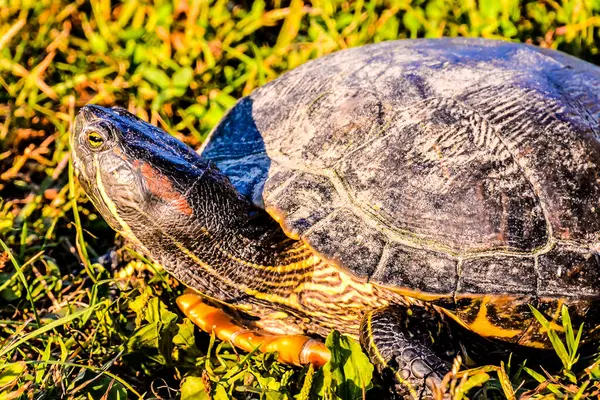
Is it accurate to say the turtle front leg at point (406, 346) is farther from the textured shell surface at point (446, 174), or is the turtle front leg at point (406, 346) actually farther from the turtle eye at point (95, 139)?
the turtle eye at point (95, 139)

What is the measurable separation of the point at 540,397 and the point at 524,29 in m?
3.15

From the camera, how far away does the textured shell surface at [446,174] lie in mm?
2828

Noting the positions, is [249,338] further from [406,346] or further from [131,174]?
[131,174]

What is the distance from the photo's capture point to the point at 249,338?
10.1 feet

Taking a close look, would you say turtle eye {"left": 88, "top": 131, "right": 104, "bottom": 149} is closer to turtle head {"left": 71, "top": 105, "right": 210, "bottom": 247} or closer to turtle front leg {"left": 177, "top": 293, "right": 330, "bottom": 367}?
turtle head {"left": 71, "top": 105, "right": 210, "bottom": 247}

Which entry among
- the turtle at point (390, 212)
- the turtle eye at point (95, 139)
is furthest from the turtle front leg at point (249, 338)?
the turtle eye at point (95, 139)

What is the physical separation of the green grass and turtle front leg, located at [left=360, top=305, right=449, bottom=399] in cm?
13

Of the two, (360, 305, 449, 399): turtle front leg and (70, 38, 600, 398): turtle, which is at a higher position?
(70, 38, 600, 398): turtle

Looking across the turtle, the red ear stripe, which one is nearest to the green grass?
the turtle

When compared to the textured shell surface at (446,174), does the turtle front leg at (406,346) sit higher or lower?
lower

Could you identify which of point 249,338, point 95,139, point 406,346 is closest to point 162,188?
point 95,139

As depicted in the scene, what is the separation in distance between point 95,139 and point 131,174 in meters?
0.22

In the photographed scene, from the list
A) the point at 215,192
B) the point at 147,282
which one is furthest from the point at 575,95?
the point at 147,282

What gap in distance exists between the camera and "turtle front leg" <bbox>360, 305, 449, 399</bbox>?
2.66 m
